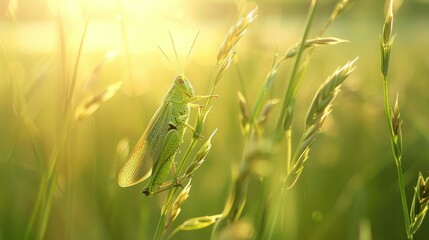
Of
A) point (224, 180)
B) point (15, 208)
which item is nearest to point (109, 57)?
point (15, 208)

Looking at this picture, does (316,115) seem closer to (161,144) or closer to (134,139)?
(161,144)

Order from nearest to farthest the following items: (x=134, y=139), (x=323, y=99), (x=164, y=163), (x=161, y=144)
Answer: (x=323, y=99), (x=164, y=163), (x=161, y=144), (x=134, y=139)

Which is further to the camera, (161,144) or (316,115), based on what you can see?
(161,144)

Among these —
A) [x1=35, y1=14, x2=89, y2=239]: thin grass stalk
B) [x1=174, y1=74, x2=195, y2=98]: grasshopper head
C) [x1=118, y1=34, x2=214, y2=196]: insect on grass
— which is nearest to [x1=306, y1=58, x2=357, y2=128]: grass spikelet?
[x1=35, y1=14, x2=89, y2=239]: thin grass stalk

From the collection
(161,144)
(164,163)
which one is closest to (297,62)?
(164,163)

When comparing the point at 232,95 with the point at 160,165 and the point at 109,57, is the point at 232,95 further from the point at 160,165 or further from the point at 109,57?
the point at 109,57

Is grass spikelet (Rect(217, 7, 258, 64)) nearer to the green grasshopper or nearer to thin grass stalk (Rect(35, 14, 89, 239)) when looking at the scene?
thin grass stalk (Rect(35, 14, 89, 239))

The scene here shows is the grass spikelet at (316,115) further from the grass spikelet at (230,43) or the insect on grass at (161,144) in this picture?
the insect on grass at (161,144)

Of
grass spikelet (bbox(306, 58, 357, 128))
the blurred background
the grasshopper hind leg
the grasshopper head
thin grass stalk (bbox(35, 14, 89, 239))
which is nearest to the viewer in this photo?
grass spikelet (bbox(306, 58, 357, 128))

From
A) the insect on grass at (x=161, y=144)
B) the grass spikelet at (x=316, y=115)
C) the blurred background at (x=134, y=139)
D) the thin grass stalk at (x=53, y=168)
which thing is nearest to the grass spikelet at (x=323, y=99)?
the grass spikelet at (x=316, y=115)
